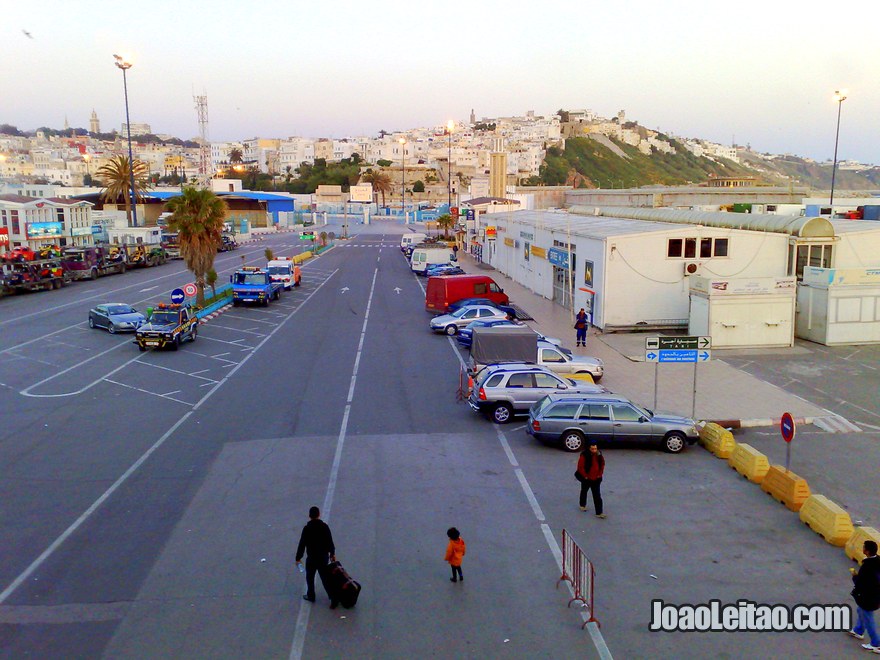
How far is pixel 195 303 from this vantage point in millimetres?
35531

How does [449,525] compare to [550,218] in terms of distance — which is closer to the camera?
[449,525]

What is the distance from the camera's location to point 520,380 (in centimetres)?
1811

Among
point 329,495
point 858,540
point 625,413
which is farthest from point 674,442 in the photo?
point 329,495

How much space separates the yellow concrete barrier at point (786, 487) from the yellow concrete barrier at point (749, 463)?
1.09 feet

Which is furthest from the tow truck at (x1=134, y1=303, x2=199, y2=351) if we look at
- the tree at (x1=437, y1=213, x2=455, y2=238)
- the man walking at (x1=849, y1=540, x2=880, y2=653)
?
the tree at (x1=437, y1=213, x2=455, y2=238)

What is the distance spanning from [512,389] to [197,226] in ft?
71.6

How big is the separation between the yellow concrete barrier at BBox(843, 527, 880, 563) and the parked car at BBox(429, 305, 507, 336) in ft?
64.2

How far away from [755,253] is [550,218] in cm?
1806

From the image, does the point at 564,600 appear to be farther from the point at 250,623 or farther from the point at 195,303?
the point at 195,303

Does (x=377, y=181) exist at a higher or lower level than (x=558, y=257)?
higher

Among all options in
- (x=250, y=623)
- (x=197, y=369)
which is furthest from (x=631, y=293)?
(x=250, y=623)

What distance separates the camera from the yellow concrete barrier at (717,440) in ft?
50.5

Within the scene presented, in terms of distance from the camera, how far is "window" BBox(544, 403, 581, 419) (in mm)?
15859

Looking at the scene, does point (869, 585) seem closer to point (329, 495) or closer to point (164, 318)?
point (329, 495)
